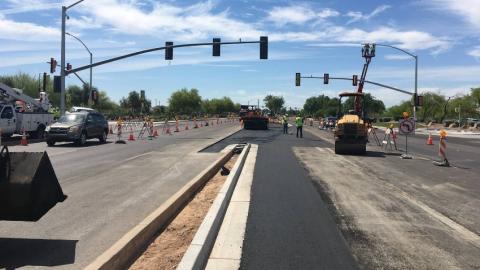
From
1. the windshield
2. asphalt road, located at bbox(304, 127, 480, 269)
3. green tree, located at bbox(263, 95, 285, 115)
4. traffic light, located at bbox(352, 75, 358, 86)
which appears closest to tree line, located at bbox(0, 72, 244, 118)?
green tree, located at bbox(263, 95, 285, 115)

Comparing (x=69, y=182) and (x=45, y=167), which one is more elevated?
(x=45, y=167)

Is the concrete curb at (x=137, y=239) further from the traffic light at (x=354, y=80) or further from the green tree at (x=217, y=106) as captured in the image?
the green tree at (x=217, y=106)

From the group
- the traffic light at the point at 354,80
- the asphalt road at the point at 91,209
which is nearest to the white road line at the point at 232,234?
the asphalt road at the point at 91,209

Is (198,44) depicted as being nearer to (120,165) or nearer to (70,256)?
(120,165)

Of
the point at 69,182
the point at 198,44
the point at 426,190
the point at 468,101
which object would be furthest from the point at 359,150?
the point at 468,101

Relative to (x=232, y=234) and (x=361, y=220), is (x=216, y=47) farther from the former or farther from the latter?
(x=232, y=234)

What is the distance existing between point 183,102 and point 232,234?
126190 millimetres

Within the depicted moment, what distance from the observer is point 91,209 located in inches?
362

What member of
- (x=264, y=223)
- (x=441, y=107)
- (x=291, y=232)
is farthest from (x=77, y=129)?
(x=441, y=107)

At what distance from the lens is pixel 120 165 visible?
54.4 ft

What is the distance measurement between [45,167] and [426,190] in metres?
8.56

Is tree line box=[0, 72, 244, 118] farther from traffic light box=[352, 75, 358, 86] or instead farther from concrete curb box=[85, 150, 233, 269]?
concrete curb box=[85, 150, 233, 269]

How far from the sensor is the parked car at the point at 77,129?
25.4 m

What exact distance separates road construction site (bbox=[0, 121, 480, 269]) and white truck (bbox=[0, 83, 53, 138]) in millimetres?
13962
